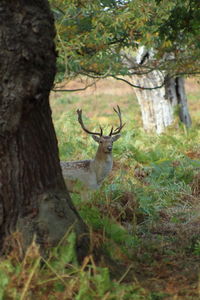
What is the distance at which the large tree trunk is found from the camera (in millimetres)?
4266

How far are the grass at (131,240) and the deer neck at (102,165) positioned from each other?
37 cm

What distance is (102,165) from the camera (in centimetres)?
900

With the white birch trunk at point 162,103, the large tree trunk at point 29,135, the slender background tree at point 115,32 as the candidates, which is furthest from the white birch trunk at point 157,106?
the large tree trunk at point 29,135

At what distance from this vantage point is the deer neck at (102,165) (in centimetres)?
894

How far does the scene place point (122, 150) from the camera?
39.4 ft

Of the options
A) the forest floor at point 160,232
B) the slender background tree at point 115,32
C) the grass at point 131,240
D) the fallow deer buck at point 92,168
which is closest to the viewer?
the grass at point 131,240

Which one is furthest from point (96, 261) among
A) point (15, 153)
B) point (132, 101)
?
point (132, 101)

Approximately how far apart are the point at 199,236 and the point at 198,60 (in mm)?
7503

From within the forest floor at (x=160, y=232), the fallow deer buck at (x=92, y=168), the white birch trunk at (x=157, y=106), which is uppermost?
the white birch trunk at (x=157, y=106)

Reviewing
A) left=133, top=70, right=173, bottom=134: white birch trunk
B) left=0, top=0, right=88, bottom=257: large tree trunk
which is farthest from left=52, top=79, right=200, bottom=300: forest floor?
left=133, top=70, right=173, bottom=134: white birch trunk

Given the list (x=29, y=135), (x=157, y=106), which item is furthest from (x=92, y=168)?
(x=157, y=106)

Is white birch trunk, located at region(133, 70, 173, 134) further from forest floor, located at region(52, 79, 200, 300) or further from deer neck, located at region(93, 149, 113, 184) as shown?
deer neck, located at region(93, 149, 113, 184)

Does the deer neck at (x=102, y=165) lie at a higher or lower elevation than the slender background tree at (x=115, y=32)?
lower

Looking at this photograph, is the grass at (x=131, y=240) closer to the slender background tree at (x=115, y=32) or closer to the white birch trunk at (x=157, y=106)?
the slender background tree at (x=115, y=32)
